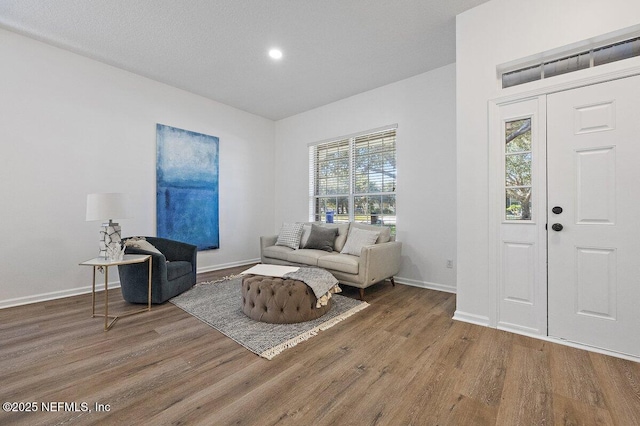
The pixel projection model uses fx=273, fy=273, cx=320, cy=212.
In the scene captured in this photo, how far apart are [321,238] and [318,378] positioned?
8.66 feet

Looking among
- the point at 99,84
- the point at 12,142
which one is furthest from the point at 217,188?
the point at 12,142

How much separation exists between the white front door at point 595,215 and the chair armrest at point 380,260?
1.73 meters

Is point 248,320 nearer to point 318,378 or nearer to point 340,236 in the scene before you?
point 318,378

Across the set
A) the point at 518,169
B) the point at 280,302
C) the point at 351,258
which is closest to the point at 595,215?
the point at 518,169

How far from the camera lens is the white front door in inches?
81.2

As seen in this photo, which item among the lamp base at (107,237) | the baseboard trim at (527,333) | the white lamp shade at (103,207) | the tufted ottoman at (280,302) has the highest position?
the white lamp shade at (103,207)

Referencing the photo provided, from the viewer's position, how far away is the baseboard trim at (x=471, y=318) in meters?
2.64

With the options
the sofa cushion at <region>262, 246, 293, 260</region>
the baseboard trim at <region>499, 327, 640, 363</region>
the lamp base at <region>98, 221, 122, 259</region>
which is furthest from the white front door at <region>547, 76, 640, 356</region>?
the lamp base at <region>98, 221, 122, 259</region>

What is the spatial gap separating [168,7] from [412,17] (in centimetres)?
252

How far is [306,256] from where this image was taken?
404 centimetres

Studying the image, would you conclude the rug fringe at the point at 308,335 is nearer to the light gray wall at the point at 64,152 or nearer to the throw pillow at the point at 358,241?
the throw pillow at the point at 358,241

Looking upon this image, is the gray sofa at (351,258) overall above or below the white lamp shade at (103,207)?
below

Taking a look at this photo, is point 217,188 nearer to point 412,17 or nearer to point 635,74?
point 412,17

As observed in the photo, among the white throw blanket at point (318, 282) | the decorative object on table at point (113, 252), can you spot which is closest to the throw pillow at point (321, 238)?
the white throw blanket at point (318, 282)
